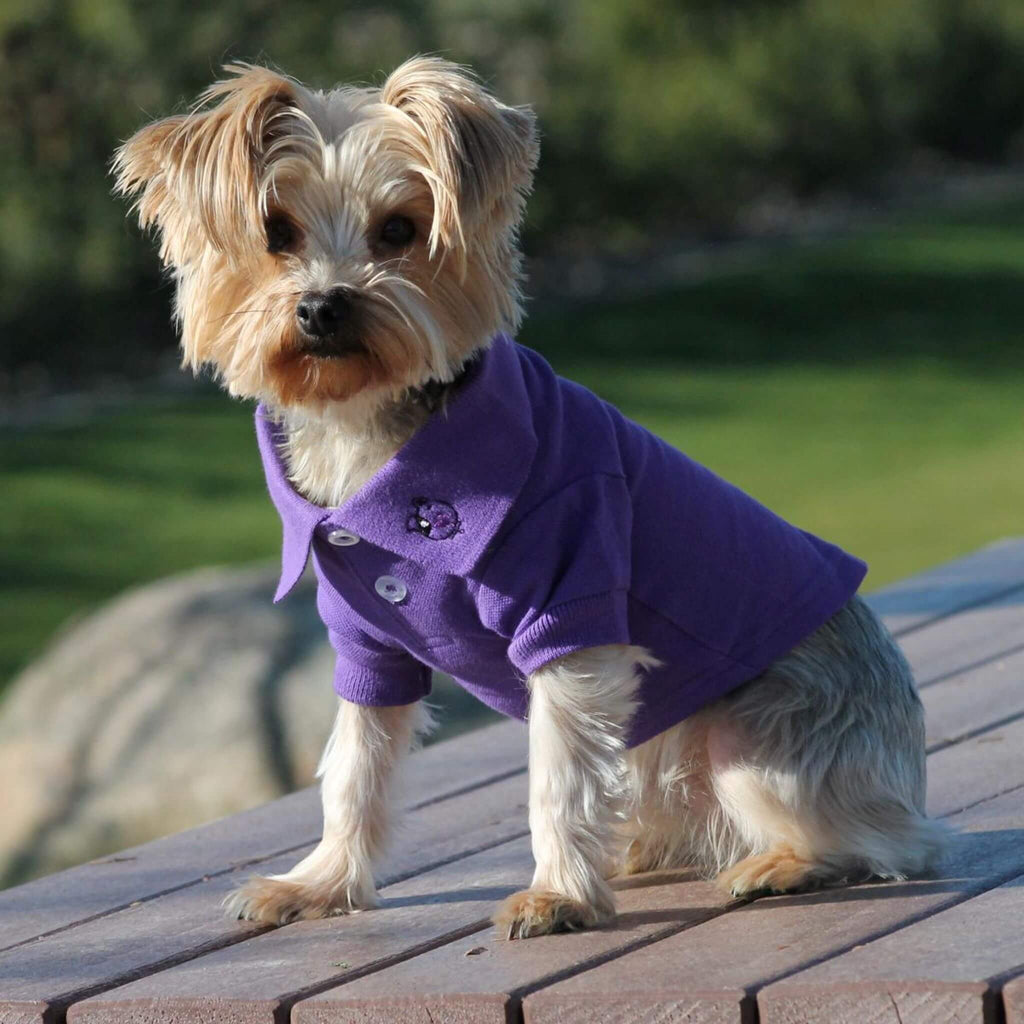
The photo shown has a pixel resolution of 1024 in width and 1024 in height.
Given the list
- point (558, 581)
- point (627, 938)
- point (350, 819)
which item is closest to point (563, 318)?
point (350, 819)

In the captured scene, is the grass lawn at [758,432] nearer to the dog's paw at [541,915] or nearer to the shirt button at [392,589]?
the shirt button at [392,589]

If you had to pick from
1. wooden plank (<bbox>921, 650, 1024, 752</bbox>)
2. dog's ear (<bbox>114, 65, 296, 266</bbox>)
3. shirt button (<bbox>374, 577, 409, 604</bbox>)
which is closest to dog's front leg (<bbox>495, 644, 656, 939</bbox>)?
shirt button (<bbox>374, 577, 409, 604</bbox>)

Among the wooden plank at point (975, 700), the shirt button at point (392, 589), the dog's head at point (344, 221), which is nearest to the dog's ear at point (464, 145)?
the dog's head at point (344, 221)

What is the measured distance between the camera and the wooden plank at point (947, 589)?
19.0ft

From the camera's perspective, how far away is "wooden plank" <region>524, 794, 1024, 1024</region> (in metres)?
2.86

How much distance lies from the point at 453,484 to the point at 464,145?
633 mm

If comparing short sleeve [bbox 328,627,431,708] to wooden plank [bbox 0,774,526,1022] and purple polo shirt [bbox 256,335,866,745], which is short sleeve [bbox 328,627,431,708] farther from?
wooden plank [bbox 0,774,526,1022]

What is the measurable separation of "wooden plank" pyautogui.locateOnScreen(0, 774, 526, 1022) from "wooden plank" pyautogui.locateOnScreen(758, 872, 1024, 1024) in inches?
42.3

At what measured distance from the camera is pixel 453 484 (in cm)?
335

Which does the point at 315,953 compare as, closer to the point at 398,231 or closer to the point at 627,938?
the point at 627,938

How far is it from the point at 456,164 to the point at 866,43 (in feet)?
74.1

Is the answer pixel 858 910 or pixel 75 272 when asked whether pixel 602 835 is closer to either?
pixel 858 910

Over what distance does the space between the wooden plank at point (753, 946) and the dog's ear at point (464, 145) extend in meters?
1.34

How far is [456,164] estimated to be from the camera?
3371 millimetres
